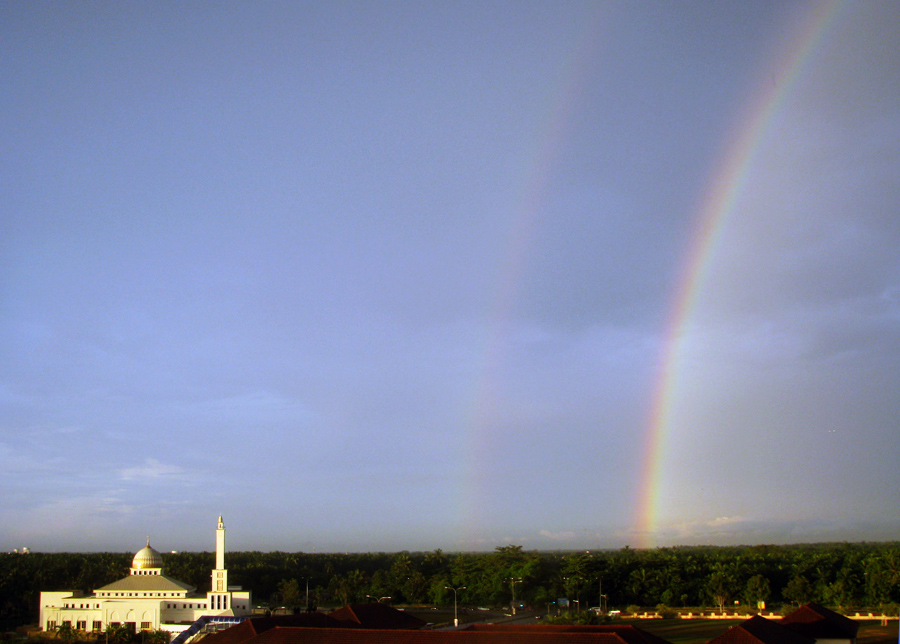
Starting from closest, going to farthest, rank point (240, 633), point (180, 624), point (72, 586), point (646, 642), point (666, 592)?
1. point (646, 642)
2. point (240, 633)
3. point (180, 624)
4. point (666, 592)
5. point (72, 586)

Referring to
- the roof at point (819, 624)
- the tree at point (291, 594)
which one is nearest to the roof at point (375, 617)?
the roof at point (819, 624)

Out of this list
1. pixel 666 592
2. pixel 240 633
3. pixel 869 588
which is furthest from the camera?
pixel 666 592

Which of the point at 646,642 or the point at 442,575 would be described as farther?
the point at 442,575

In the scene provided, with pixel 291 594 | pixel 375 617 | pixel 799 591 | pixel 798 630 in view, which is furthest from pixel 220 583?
pixel 799 591

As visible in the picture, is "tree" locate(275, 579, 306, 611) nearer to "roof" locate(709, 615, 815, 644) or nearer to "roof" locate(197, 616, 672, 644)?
"roof" locate(197, 616, 672, 644)

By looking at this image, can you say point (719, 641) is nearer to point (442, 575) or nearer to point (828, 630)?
point (828, 630)

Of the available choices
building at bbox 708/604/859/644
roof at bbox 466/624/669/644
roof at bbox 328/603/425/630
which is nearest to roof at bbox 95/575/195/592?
roof at bbox 328/603/425/630

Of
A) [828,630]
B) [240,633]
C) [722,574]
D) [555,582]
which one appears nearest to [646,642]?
[828,630]
